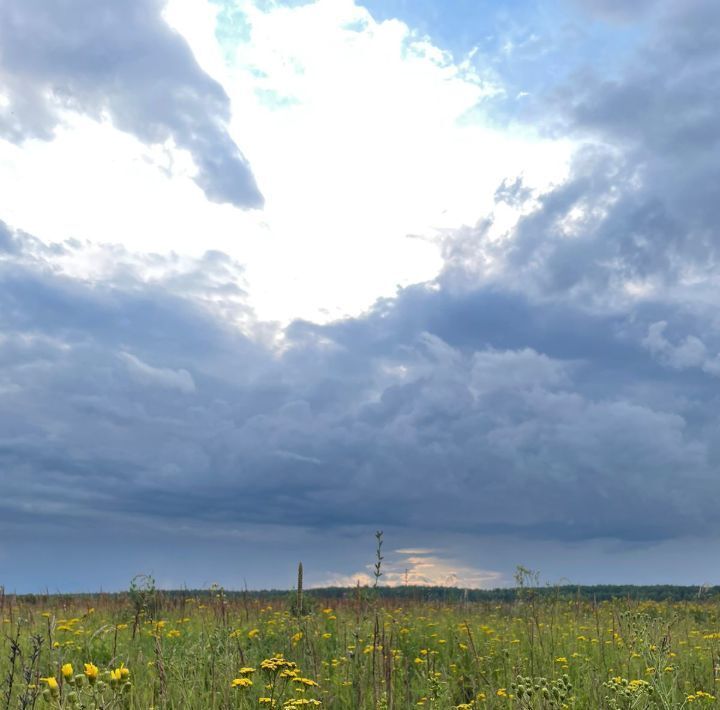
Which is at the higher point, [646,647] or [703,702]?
[646,647]

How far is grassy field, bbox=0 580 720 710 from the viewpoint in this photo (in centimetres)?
511

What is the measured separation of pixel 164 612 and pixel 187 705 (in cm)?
973

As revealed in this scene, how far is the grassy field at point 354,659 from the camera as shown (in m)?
5.11

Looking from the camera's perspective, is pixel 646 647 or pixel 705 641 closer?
pixel 646 647

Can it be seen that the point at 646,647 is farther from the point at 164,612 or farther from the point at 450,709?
the point at 164,612

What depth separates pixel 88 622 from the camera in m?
13.5

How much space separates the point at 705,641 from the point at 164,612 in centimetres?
1064

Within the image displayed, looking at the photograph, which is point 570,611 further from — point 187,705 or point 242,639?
point 187,705

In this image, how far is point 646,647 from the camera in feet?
19.2

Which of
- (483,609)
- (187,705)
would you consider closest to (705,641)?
(483,609)

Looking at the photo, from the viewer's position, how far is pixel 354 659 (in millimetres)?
8578

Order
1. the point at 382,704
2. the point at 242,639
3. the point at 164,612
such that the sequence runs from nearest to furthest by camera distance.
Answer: the point at 382,704 < the point at 242,639 < the point at 164,612

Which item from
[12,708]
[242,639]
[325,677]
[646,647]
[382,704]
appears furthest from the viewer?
[242,639]

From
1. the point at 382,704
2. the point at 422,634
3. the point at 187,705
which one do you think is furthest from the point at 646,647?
the point at 422,634
